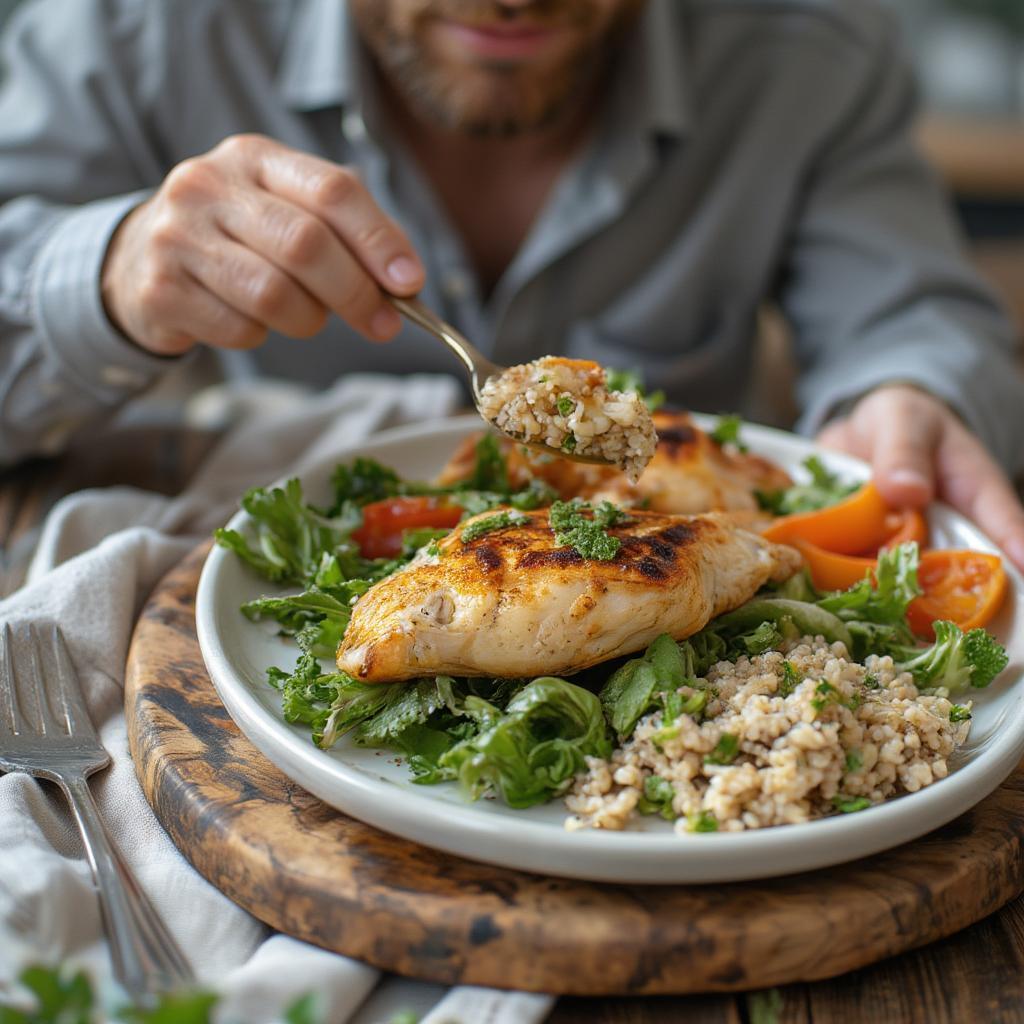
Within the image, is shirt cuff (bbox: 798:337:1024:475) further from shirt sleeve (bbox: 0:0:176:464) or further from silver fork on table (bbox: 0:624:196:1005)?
silver fork on table (bbox: 0:624:196:1005)

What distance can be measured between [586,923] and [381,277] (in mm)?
1564

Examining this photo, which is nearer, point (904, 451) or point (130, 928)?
point (130, 928)

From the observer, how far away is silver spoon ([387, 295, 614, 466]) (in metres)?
2.31

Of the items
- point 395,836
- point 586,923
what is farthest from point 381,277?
point 586,923

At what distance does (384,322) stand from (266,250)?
327 millimetres

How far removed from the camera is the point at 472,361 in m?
2.47

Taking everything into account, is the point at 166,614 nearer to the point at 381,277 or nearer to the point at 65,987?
the point at 381,277

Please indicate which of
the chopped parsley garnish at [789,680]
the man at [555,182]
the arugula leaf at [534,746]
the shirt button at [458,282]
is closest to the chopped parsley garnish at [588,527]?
the arugula leaf at [534,746]

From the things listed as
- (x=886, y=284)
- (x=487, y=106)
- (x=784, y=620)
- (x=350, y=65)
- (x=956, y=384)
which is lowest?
(x=886, y=284)

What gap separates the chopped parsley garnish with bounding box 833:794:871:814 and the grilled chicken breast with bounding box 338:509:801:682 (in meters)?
0.42

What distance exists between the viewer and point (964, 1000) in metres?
1.65

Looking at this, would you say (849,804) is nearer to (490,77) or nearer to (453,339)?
(453,339)

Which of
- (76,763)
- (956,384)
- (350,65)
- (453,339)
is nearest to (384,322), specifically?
(453,339)

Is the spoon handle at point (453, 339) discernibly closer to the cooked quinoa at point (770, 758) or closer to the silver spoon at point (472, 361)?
the silver spoon at point (472, 361)
